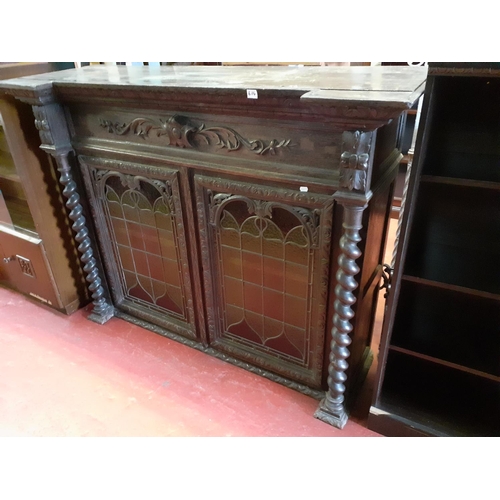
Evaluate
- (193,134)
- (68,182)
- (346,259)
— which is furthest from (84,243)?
(346,259)

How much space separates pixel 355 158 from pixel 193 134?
0.67 metres

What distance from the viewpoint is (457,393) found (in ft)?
5.58

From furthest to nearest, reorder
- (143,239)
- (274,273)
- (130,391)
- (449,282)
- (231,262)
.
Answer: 1. (143,239)
2. (130,391)
3. (231,262)
4. (274,273)
5. (449,282)

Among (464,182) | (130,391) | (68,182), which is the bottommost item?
(130,391)

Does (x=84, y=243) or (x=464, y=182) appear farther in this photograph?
(x=84, y=243)

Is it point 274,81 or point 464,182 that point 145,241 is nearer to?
point 274,81

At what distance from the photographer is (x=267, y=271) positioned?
1747 mm

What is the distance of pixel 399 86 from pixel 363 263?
63cm

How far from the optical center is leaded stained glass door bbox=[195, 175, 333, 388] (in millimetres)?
1562

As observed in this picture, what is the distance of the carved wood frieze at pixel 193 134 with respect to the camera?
148 centimetres

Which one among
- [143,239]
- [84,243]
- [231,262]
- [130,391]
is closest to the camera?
[231,262]

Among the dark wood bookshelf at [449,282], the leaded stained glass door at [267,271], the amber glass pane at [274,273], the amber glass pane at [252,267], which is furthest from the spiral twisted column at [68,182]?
the dark wood bookshelf at [449,282]

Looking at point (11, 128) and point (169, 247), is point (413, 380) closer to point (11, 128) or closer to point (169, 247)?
point (169, 247)
